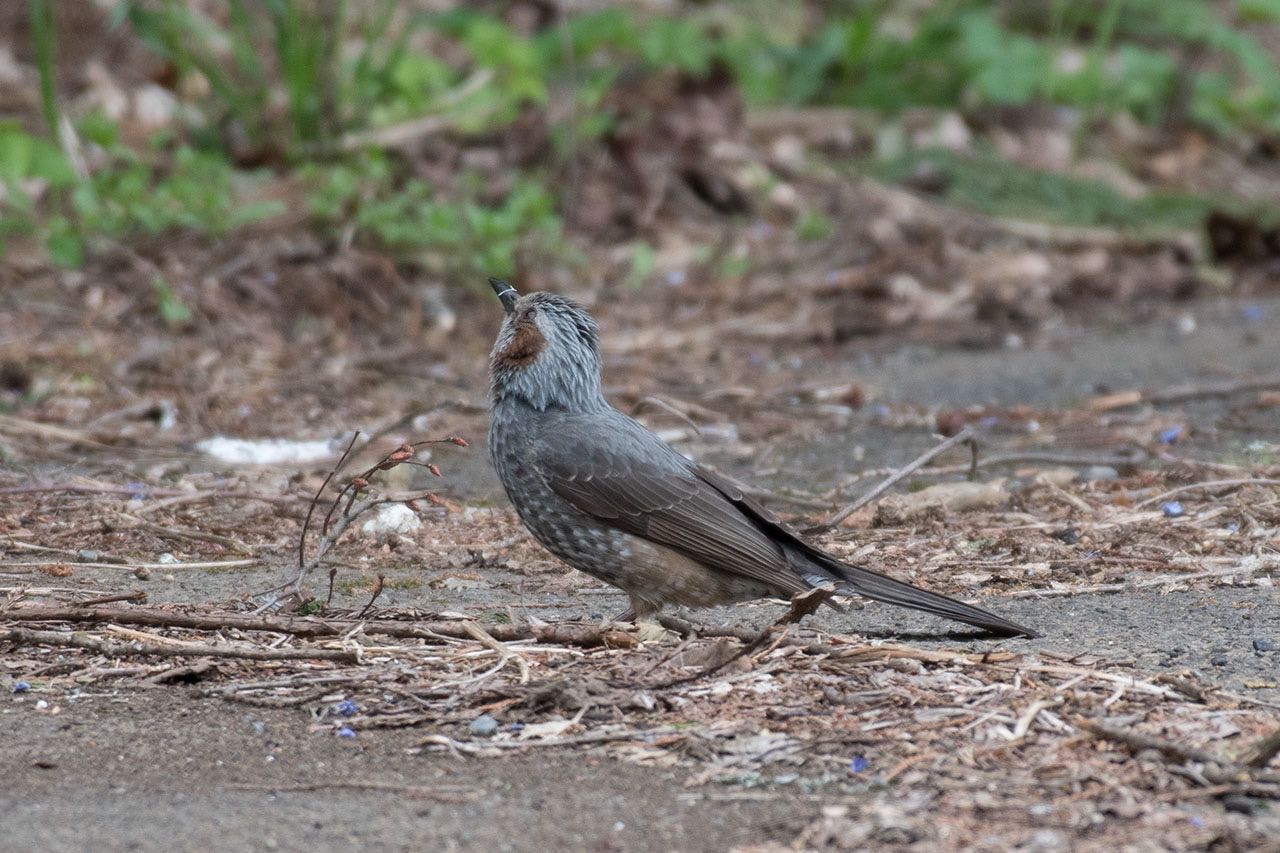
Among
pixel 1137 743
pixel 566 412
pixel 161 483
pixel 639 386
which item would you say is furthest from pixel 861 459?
pixel 1137 743

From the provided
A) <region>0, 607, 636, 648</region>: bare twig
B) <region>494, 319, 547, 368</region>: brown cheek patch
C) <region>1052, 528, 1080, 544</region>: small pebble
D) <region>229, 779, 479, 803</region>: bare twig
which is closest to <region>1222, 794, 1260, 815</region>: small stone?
<region>229, 779, 479, 803</region>: bare twig

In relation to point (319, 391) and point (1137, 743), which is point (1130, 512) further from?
point (319, 391)

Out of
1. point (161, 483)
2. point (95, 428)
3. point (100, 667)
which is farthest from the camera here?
point (95, 428)

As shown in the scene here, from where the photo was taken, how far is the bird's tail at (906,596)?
4363 millimetres

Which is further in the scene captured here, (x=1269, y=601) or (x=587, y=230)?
(x=587, y=230)

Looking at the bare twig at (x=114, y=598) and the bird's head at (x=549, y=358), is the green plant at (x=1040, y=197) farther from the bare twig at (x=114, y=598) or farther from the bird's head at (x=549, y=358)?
the bare twig at (x=114, y=598)

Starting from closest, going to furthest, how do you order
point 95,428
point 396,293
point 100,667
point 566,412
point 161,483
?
point 100,667
point 566,412
point 161,483
point 95,428
point 396,293

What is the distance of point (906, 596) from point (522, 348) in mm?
1660

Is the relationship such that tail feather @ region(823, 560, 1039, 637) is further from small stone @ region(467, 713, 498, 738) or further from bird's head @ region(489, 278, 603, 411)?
small stone @ region(467, 713, 498, 738)

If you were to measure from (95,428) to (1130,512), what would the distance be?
14.0 ft

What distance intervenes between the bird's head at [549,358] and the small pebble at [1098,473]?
215 centimetres

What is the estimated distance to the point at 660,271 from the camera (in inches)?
388

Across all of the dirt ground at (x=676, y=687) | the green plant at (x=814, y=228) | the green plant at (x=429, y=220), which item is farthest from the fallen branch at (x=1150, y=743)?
the green plant at (x=814, y=228)

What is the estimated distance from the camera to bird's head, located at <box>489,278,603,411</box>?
17.6 ft
